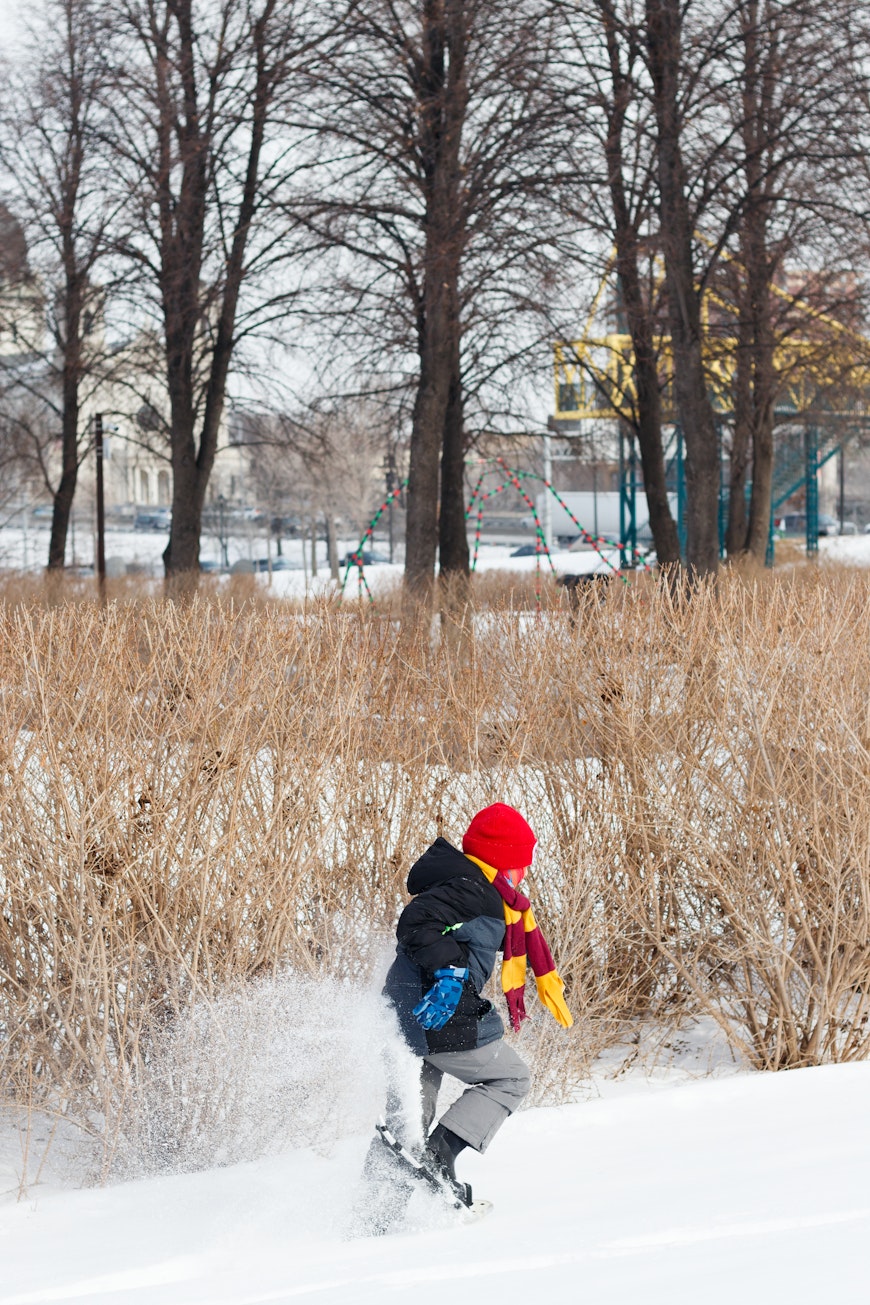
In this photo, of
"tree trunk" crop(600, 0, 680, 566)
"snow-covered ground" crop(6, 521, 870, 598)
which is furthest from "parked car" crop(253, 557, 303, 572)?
"tree trunk" crop(600, 0, 680, 566)

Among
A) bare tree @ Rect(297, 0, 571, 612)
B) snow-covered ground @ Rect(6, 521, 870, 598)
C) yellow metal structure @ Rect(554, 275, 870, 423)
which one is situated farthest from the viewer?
snow-covered ground @ Rect(6, 521, 870, 598)

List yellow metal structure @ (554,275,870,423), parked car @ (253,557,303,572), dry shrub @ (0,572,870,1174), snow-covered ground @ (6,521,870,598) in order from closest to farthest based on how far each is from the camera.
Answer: dry shrub @ (0,572,870,1174), yellow metal structure @ (554,275,870,423), snow-covered ground @ (6,521,870,598), parked car @ (253,557,303,572)

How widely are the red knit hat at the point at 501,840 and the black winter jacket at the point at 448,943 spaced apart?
0.06 meters

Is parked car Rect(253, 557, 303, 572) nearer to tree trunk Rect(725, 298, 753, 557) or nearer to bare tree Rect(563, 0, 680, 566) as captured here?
tree trunk Rect(725, 298, 753, 557)

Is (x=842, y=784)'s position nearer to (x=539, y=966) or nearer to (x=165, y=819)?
(x=539, y=966)

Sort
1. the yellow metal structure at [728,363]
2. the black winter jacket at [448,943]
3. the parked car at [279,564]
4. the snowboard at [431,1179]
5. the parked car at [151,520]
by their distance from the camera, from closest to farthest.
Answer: the black winter jacket at [448,943] → the snowboard at [431,1179] → the yellow metal structure at [728,363] → the parked car at [279,564] → the parked car at [151,520]

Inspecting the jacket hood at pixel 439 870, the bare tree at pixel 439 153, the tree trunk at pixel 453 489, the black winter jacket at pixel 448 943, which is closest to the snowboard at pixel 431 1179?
the black winter jacket at pixel 448 943

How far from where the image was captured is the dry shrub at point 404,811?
4434mm

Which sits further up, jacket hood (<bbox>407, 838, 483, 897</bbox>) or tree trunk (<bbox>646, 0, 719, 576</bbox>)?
tree trunk (<bbox>646, 0, 719, 576</bbox>)

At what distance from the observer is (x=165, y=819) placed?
174 inches

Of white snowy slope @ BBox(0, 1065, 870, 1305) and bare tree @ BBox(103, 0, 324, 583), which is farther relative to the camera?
bare tree @ BBox(103, 0, 324, 583)

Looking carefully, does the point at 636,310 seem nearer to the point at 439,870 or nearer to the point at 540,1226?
the point at 439,870

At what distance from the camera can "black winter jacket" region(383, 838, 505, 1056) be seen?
12.1 ft

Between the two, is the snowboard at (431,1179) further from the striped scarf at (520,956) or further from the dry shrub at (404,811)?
the dry shrub at (404,811)
